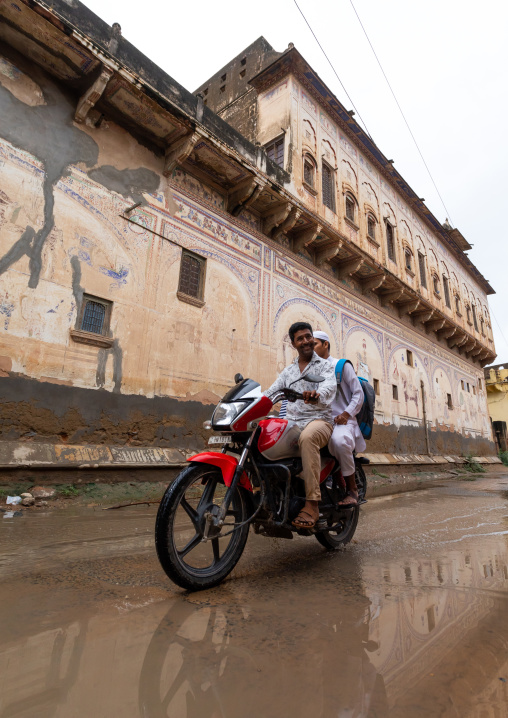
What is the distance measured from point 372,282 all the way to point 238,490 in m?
12.2

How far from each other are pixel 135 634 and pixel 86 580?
750 millimetres

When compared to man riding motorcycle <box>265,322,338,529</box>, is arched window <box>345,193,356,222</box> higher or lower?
higher

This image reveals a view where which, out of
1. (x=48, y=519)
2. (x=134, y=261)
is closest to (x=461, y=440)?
(x=134, y=261)

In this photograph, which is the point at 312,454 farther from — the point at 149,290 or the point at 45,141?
the point at 45,141

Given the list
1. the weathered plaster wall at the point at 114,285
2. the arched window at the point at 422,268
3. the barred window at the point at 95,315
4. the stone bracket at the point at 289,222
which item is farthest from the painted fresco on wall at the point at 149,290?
the arched window at the point at 422,268

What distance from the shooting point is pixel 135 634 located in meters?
1.46

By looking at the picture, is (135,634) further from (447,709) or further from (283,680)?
(447,709)

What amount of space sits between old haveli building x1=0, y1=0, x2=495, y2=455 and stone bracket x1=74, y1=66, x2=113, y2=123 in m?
0.02

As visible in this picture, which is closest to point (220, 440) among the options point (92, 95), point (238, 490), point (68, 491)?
point (238, 490)

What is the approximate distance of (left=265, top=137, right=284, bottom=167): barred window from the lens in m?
11.0

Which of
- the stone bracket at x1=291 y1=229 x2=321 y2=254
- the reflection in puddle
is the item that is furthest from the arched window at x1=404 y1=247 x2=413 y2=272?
the reflection in puddle

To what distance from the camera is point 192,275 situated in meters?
7.84

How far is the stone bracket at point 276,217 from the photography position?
9.48 meters

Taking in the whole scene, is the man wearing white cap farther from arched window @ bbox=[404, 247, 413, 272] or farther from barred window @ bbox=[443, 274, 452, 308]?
barred window @ bbox=[443, 274, 452, 308]
